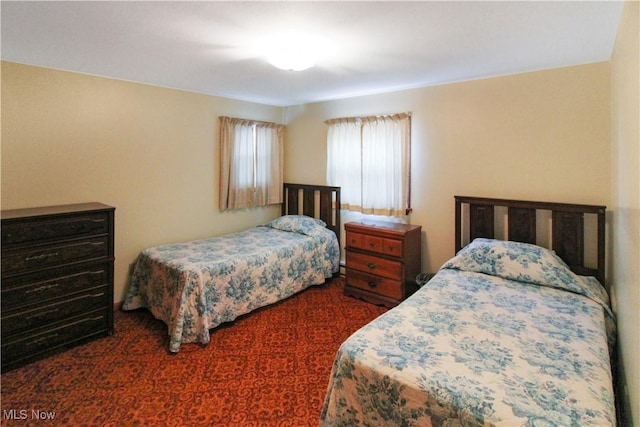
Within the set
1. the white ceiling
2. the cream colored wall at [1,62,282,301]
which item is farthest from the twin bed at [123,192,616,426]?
the white ceiling

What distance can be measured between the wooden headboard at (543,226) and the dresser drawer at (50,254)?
3.11 meters

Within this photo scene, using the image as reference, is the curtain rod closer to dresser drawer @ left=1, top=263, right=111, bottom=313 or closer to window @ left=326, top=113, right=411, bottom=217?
window @ left=326, top=113, right=411, bottom=217

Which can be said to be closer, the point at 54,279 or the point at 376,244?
the point at 54,279

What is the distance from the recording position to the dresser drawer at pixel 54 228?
215cm

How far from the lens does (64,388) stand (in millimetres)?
2010

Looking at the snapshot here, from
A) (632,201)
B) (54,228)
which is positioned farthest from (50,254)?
(632,201)

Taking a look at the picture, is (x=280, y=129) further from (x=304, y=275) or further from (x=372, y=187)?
(x=304, y=275)

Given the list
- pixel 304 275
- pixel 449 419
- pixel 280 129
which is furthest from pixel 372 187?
pixel 449 419

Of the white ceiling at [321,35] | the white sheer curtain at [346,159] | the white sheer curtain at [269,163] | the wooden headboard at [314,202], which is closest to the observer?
the white ceiling at [321,35]

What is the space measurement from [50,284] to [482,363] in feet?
9.33

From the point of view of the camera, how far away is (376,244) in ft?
10.7

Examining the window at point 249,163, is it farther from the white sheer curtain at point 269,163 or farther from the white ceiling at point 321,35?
the white ceiling at point 321,35

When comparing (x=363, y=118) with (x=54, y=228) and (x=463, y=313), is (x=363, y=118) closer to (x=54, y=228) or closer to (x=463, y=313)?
(x=463, y=313)

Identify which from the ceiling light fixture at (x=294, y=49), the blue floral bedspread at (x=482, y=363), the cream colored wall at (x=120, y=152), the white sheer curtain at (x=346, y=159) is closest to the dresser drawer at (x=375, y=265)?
the white sheer curtain at (x=346, y=159)
